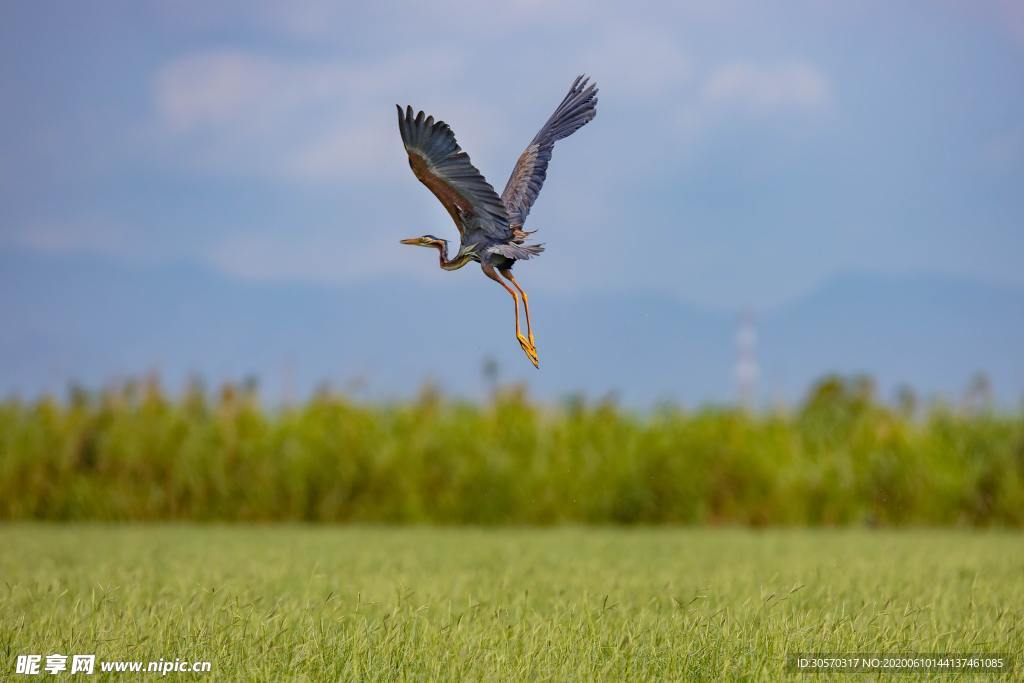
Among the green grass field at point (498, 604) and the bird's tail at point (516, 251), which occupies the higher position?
the bird's tail at point (516, 251)

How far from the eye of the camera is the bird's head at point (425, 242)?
2936 millimetres

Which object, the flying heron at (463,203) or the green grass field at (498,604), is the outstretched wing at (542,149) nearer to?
the flying heron at (463,203)

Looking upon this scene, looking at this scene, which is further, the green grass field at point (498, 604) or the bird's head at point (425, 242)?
the green grass field at point (498, 604)

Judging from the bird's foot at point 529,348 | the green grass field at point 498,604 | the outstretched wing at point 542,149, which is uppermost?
the outstretched wing at point 542,149

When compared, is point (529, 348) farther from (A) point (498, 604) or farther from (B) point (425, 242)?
(A) point (498, 604)

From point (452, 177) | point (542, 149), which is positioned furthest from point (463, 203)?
point (542, 149)

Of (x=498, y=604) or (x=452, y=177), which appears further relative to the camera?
(x=498, y=604)

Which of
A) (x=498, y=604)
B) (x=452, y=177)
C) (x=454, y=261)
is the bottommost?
(x=498, y=604)

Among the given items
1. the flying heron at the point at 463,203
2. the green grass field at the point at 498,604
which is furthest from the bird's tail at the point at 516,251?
the green grass field at the point at 498,604

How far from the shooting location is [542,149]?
11.0ft

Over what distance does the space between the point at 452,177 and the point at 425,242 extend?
17 cm

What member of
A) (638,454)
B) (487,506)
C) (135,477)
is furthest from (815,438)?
(135,477)

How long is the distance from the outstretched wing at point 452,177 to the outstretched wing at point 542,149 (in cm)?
11

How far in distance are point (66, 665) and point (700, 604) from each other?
2445 millimetres
